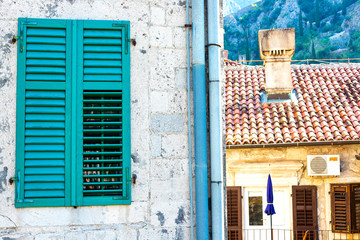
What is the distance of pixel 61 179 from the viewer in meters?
3.88

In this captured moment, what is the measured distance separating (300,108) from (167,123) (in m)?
10.5

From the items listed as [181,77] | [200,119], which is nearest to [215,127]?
[200,119]

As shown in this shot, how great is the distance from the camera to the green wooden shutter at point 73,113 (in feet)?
12.7

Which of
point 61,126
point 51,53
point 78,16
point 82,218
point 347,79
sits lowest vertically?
point 82,218

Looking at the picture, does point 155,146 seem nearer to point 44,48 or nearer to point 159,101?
point 159,101

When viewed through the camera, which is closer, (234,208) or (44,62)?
(44,62)

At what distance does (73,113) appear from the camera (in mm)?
3949

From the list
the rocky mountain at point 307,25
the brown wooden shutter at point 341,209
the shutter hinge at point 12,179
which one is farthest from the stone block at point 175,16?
the rocky mountain at point 307,25

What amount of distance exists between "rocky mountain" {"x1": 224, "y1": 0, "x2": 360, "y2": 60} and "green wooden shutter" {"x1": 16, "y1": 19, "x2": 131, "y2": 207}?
2257 inches

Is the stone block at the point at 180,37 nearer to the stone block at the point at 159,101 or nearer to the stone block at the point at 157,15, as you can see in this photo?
the stone block at the point at 157,15

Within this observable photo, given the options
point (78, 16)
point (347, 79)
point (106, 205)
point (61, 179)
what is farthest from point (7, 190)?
point (347, 79)

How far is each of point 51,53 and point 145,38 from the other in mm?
737

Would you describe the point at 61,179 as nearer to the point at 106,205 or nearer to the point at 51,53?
the point at 106,205

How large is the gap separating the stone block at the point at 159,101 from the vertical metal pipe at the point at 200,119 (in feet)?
0.75
